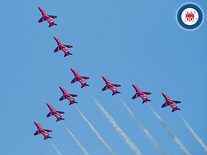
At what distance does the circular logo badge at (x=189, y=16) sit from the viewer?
14150cm

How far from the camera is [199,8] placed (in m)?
142

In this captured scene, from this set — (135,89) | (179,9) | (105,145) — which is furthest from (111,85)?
(179,9)

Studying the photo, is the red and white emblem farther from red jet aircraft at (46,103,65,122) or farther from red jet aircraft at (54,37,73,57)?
red jet aircraft at (46,103,65,122)

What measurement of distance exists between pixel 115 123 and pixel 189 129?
64.5ft

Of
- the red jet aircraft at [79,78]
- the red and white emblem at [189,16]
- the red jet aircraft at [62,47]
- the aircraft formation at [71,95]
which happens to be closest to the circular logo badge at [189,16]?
the red and white emblem at [189,16]

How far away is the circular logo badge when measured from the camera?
464ft

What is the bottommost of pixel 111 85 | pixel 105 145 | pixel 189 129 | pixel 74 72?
pixel 189 129

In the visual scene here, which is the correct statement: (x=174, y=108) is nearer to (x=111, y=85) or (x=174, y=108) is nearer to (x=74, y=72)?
(x=111, y=85)

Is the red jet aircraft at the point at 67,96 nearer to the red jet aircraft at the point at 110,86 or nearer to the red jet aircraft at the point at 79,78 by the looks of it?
the red jet aircraft at the point at 79,78

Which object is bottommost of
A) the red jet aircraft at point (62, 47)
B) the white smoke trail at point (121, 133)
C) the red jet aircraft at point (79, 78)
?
the white smoke trail at point (121, 133)

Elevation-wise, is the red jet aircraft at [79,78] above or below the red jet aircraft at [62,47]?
below

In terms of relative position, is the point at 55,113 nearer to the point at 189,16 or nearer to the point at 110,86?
the point at 110,86

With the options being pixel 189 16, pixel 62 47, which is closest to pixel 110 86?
pixel 62 47

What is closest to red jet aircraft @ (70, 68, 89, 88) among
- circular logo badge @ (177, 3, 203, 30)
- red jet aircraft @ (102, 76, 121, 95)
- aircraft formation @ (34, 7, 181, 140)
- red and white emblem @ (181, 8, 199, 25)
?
aircraft formation @ (34, 7, 181, 140)
